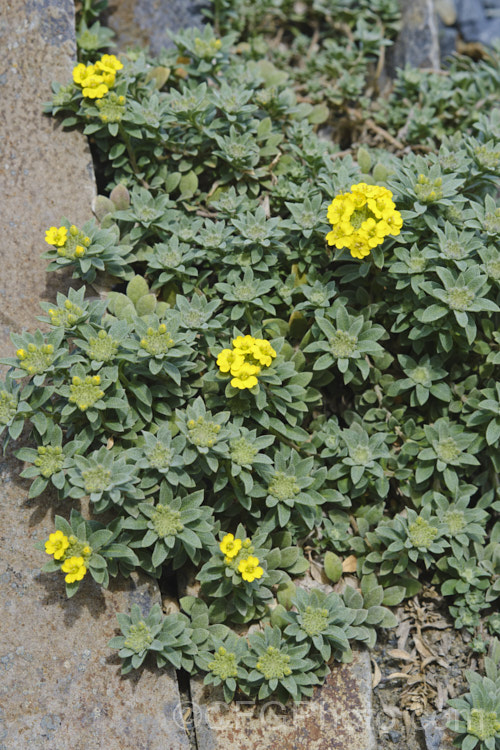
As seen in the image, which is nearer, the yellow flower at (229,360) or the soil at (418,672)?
the yellow flower at (229,360)

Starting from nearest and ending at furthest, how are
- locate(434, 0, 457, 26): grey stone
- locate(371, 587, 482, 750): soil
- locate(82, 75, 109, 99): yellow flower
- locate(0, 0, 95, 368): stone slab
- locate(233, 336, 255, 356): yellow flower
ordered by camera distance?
locate(233, 336, 255, 356): yellow flower, locate(371, 587, 482, 750): soil, locate(0, 0, 95, 368): stone slab, locate(82, 75, 109, 99): yellow flower, locate(434, 0, 457, 26): grey stone

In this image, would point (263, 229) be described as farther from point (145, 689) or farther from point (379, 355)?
point (145, 689)

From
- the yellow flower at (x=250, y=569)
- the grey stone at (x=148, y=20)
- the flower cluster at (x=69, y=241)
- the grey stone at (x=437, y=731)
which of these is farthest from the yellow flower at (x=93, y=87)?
the grey stone at (x=437, y=731)

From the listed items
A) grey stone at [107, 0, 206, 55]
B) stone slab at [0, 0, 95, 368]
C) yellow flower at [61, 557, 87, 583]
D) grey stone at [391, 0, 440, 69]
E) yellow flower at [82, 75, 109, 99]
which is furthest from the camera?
grey stone at [391, 0, 440, 69]

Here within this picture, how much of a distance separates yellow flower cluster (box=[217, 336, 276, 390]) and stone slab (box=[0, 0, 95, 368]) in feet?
3.90

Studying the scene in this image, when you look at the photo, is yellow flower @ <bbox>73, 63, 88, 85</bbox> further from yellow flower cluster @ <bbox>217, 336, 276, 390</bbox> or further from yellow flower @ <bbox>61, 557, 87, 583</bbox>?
yellow flower @ <bbox>61, 557, 87, 583</bbox>

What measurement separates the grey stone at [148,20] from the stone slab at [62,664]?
11.7 feet

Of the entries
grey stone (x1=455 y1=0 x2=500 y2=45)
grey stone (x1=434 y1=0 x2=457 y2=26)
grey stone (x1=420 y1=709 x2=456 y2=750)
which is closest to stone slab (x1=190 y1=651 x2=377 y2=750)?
grey stone (x1=420 y1=709 x2=456 y2=750)

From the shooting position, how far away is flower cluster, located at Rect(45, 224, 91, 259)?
3609 mm

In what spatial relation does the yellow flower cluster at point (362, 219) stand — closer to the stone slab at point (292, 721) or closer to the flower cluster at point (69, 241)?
the flower cluster at point (69, 241)

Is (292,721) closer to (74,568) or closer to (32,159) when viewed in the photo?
(74,568)

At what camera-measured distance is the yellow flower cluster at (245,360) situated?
11.0 feet

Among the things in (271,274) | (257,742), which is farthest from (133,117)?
(257,742)

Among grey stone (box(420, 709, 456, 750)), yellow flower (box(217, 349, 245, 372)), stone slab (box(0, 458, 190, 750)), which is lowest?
grey stone (box(420, 709, 456, 750))
